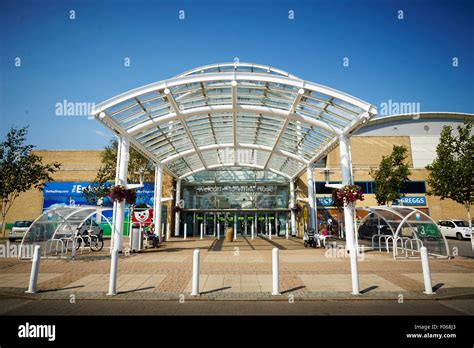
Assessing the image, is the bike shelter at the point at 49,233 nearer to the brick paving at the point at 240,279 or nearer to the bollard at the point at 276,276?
the brick paving at the point at 240,279

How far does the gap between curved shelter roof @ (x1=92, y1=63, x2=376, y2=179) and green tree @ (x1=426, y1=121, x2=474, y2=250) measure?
535 centimetres

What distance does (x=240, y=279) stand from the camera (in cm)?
719

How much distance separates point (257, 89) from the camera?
12.3 meters

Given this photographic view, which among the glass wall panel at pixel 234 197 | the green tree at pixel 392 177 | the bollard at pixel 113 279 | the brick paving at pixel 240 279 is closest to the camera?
the bollard at pixel 113 279

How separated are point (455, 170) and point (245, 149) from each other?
13282 mm

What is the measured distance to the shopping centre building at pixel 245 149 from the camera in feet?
38.9

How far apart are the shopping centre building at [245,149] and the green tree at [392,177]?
2669 millimetres

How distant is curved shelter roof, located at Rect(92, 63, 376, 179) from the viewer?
1130 centimetres

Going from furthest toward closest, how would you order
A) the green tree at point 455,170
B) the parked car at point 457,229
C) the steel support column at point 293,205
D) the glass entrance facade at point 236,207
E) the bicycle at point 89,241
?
1. the glass entrance facade at point 236,207
2. the steel support column at point 293,205
3. the parked car at point 457,229
4. the bicycle at point 89,241
5. the green tree at point 455,170

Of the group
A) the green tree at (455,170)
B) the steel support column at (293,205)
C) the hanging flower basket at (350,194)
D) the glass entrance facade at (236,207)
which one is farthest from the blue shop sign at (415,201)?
the hanging flower basket at (350,194)

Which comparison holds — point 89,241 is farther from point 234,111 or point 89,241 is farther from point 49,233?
point 234,111

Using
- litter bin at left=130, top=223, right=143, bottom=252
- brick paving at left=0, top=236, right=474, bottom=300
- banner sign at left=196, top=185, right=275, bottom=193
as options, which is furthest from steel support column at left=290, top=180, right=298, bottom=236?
brick paving at left=0, top=236, right=474, bottom=300

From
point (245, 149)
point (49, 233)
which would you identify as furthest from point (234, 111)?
point (49, 233)

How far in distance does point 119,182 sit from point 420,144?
A: 36.7m
